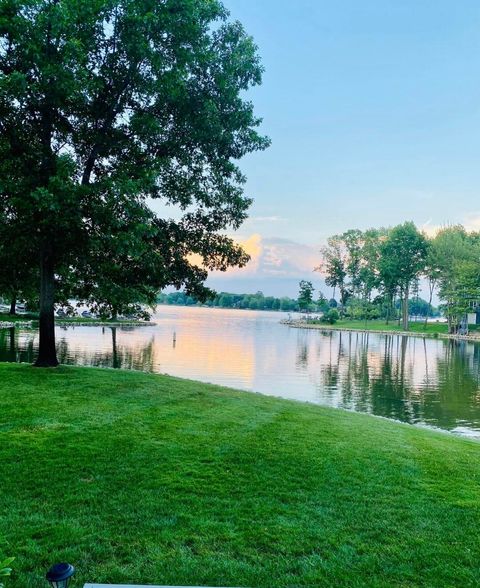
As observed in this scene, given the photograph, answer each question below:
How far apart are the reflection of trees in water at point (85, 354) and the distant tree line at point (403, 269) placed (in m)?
49.7

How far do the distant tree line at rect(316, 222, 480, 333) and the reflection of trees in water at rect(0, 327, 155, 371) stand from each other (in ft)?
163

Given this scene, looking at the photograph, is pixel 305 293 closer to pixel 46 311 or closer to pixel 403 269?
pixel 403 269

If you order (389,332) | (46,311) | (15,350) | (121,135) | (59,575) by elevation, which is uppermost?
(121,135)

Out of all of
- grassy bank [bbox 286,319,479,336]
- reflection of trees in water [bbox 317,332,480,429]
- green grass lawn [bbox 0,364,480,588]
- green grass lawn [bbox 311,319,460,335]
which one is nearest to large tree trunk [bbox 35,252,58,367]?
green grass lawn [bbox 0,364,480,588]

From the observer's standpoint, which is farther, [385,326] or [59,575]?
[385,326]

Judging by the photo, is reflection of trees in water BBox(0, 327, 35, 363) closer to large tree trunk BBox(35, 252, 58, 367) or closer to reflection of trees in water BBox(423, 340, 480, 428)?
large tree trunk BBox(35, 252, 58, 367)

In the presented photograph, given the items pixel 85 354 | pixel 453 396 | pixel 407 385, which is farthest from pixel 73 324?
pixel 453 396

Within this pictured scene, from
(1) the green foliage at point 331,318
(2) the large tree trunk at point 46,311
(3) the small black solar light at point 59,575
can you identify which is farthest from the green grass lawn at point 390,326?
(3) the small black solar light at point 59,575

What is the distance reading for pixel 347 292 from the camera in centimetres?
9162

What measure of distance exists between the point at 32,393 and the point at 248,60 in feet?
30.1

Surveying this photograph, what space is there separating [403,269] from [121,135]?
70961 millimetres

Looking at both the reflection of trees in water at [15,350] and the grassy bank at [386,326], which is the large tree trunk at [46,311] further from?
the grassy bank at [386,326]

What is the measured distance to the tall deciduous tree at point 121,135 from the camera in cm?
913

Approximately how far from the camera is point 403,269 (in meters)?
75.6
